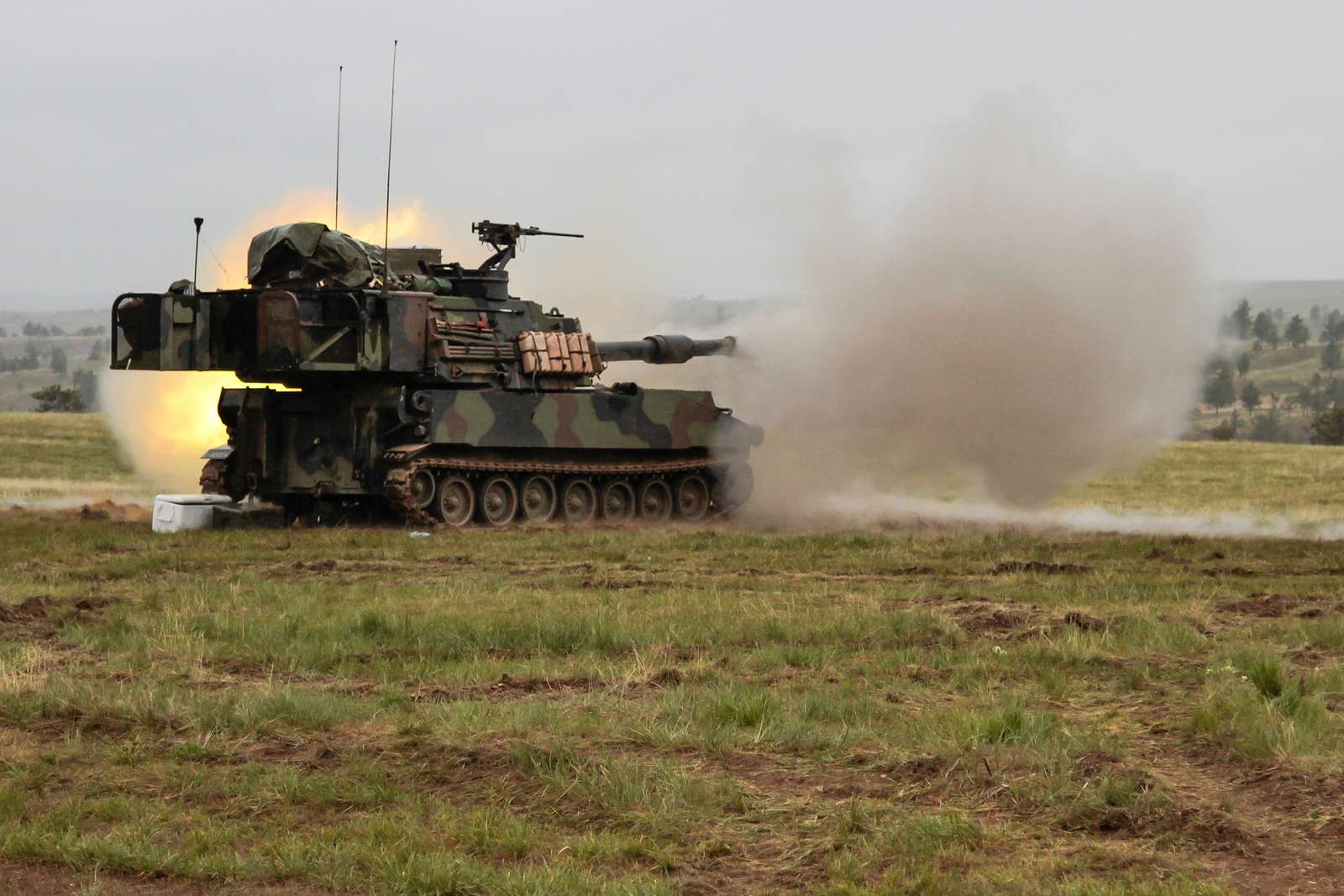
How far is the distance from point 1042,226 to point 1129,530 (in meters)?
6.07

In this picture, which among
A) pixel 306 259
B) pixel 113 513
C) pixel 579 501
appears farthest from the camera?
pixel 113 513

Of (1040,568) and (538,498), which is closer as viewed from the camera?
(1040,568)

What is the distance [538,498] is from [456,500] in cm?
164

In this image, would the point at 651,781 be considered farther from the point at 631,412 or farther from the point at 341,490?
the point at 631,412

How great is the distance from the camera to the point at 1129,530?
26375mm

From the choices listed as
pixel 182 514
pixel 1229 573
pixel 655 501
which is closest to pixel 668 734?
pixel 1229 573

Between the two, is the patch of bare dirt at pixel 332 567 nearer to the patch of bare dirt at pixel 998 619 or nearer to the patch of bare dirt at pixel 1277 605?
the patch of bare dirt at pixel 998 619

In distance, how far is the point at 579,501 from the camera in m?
28.0

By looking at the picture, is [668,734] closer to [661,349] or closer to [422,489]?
[422,489]

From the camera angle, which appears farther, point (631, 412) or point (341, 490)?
point (631, 412)

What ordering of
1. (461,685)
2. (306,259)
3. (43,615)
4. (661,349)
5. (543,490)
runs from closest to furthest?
1. (461,685)
2. (43,615)
3. (306,259)
4. (543,490)
5. (661,349)

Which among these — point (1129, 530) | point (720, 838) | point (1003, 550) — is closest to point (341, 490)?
point (1003, 550)

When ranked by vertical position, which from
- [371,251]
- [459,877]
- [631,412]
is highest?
[371,251]

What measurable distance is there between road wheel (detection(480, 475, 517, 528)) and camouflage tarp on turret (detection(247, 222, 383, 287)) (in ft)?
11.0
